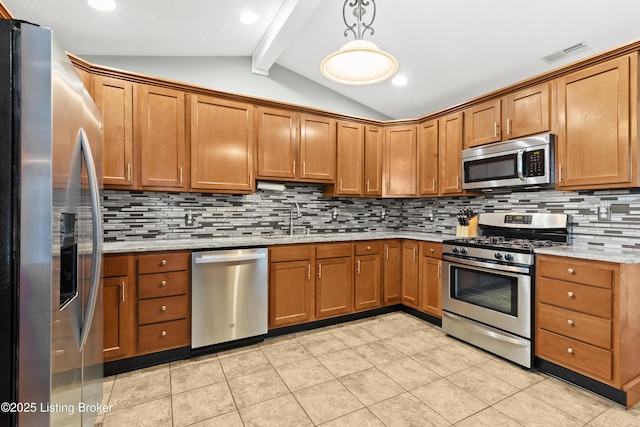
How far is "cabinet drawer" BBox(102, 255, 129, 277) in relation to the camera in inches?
92.7

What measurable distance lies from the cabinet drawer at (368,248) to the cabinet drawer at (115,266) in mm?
2204

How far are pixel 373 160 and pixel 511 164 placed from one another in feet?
5.16

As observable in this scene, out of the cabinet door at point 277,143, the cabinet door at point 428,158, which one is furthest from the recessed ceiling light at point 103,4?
the cabinet door at point 428,158

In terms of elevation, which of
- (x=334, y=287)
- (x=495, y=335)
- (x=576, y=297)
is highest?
(x=576, y=297)

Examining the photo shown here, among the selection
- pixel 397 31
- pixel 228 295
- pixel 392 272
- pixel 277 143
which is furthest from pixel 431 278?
pixel 397 31

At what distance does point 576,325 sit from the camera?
2.23 m

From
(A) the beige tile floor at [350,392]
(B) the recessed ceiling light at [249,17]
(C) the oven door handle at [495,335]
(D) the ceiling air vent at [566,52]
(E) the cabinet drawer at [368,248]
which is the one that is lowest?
(A) the beige tile floor at [350,392]

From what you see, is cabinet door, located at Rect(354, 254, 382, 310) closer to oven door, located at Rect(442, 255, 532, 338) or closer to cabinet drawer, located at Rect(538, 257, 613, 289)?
oven door, located at Rect(442, 255, 532, 338)

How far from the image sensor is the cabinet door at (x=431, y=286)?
3.32 meters

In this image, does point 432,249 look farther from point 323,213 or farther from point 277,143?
point 277,143

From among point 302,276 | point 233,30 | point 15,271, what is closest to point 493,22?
point 233,30

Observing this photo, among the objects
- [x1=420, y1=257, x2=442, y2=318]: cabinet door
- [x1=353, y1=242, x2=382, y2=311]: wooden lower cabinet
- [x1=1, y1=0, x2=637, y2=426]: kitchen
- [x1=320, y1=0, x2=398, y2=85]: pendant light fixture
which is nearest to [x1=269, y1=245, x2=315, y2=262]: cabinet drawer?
[x1=1, y1=0, x2=637, y2=426]: kitchen

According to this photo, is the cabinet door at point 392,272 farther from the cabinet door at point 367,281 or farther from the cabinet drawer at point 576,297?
the cabinet drawer at point 576,297

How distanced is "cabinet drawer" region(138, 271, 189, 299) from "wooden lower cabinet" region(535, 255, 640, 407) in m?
2.89
